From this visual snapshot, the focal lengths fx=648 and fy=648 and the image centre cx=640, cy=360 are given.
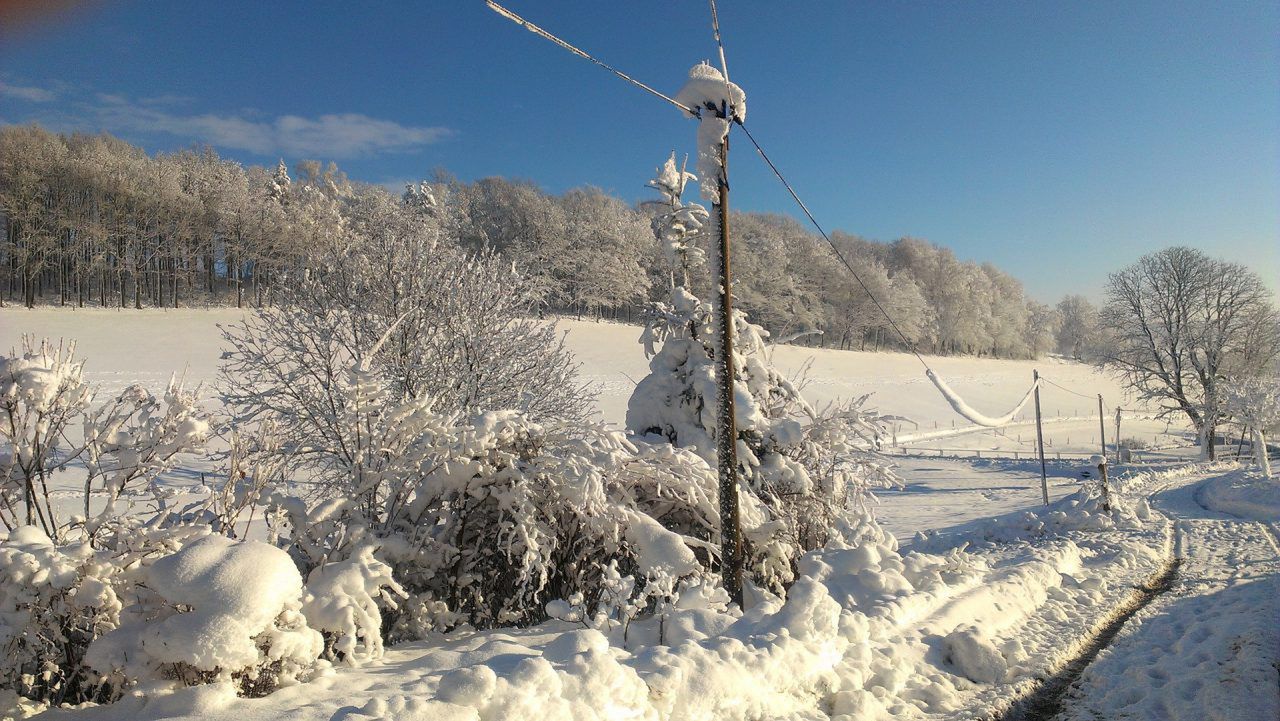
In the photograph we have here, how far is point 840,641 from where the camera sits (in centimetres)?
546

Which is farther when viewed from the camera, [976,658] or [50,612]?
[976,658]

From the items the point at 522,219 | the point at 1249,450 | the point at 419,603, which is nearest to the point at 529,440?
the point at 419,603

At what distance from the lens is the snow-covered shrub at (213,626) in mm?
3420

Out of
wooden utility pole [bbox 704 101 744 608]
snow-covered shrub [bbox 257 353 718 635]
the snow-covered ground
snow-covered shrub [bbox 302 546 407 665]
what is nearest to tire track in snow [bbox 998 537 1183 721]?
wooden utility pole [bbox 704 101 744 608]

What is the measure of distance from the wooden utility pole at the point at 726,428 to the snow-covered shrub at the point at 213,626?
3827mm

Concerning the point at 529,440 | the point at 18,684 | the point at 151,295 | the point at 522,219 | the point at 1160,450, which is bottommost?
the point at 1160,450

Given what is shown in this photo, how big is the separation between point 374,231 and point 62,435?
21191mm

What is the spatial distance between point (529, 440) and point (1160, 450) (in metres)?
42.8

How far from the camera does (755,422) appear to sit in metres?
8.98

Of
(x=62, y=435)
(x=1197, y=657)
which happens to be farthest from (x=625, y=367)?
(x=62, y=435)

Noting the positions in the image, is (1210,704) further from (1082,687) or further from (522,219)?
(522,219)

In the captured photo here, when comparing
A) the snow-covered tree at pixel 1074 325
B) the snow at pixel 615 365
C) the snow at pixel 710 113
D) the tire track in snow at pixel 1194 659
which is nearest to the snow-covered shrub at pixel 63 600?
the snow at pixel 710 113

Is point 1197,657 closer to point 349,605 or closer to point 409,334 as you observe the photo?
point 349,605

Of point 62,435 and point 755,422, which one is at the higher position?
point 62,435
